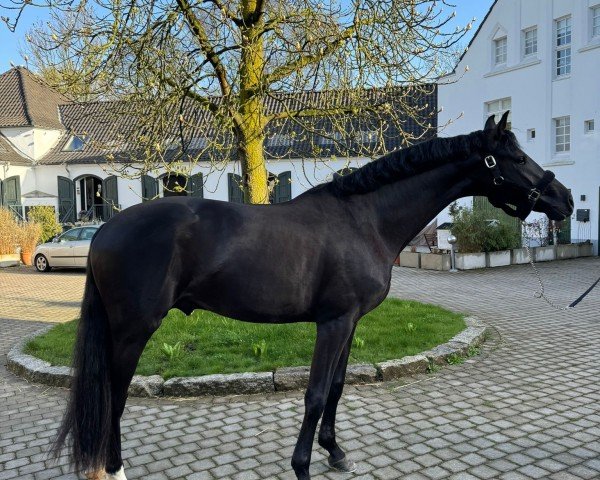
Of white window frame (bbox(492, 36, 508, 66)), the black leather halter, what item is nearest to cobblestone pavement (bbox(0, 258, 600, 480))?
the black leather halter

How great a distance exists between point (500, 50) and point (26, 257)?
20.8 meters

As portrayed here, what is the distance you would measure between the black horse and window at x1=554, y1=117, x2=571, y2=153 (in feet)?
60.9

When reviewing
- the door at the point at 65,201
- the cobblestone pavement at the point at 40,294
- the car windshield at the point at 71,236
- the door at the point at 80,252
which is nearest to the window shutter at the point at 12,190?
the door at the point at 65,201

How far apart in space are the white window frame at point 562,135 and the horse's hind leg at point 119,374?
20.1 m

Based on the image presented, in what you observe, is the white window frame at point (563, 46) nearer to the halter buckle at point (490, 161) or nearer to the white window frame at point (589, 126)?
the white window frame at point (589, 126)

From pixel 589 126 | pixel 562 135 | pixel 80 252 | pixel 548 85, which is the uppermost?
pixel 548 85

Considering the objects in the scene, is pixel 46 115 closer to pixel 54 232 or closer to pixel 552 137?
pixel 54 232

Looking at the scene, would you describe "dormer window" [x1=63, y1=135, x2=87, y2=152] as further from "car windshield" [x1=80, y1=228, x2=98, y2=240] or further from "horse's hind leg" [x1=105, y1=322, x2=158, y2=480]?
"horse's hind leg" [x1=105, y1=322, x2=158, y2=480]

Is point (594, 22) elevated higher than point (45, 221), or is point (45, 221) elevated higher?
point (594, 22)

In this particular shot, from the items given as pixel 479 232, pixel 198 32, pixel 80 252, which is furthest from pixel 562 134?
pixel 80 252

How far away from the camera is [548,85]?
2000 centimetres

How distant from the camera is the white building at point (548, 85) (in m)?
18.5

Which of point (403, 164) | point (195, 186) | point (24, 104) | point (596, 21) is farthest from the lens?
point (24, 104)

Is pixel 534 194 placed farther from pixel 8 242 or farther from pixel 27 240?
pixel 27 240
